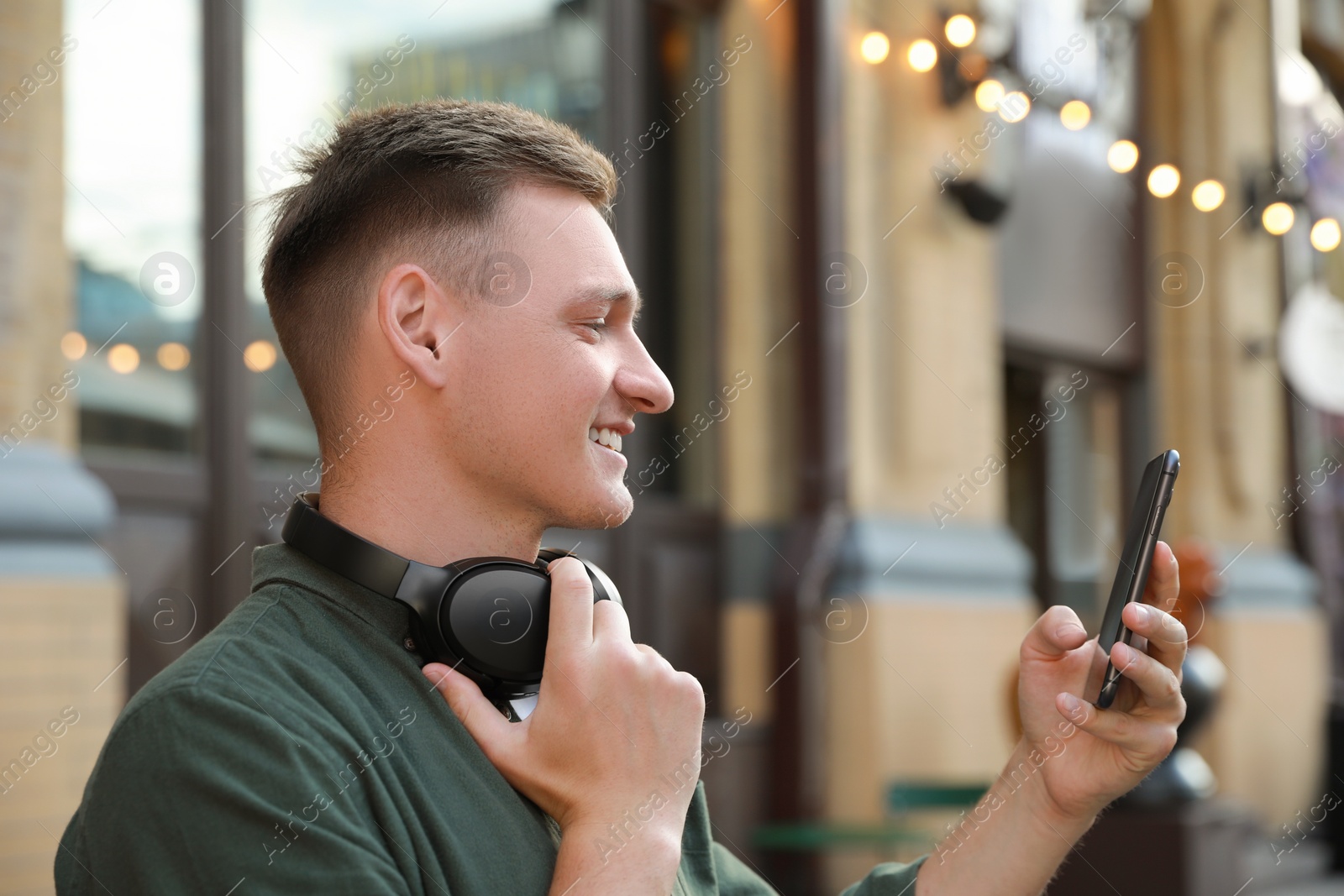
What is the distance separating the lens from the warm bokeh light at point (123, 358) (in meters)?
A: 3.73

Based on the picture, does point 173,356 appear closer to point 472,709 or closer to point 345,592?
point 345,592


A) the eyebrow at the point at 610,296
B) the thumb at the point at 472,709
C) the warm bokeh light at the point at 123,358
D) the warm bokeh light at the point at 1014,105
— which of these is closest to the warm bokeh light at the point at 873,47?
the warm bokeh light at the point at 1014,105

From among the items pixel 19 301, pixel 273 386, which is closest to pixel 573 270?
pixel 19 301

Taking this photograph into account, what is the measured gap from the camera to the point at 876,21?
6039 mm

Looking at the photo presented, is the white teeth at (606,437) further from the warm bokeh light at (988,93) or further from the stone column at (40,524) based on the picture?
the warm bokeh light at (988,93)

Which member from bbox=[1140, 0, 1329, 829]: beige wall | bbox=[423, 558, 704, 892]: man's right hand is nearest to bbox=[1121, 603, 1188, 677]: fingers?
bbox=[423, 558, 704, 892]: man's right hand

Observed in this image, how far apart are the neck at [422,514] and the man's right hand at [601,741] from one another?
0.62ft

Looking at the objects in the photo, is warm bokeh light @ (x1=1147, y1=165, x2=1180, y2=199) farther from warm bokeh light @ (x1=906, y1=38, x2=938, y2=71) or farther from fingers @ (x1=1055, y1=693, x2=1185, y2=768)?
fingers @ (x1=1055, y1=693, x2=1185, y2=768)

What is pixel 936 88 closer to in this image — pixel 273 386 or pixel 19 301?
pixel 273 386

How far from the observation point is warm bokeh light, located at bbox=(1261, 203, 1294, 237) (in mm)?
7469

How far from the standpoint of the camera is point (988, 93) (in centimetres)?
619

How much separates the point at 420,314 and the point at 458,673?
40 cm

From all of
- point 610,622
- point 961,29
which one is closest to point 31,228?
point 610,622

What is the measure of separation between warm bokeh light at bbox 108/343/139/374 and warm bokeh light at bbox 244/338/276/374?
34 cm
